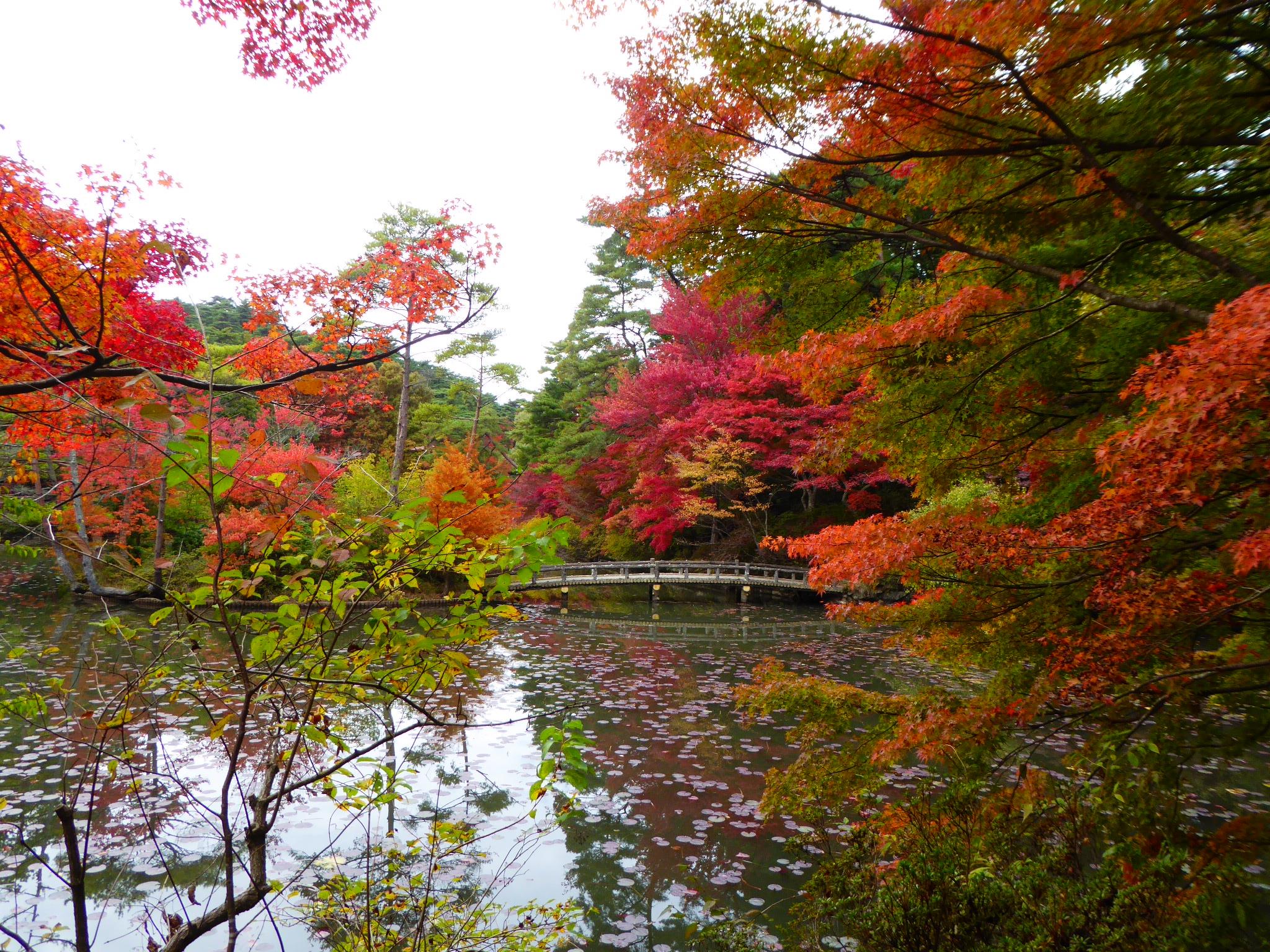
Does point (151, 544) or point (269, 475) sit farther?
point (151, 544)

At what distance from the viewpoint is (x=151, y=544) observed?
1666cm

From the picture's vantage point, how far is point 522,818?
4.48m

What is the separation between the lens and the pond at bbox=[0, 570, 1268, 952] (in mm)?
4004

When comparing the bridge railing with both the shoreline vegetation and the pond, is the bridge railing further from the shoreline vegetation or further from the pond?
the shoreline vegetation

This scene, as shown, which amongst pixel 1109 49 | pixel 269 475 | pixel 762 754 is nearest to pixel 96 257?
pixel 269 475

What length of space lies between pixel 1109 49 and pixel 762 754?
625cm

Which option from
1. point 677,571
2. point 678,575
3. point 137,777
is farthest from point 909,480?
point 677,571

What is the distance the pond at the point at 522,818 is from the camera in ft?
13.1

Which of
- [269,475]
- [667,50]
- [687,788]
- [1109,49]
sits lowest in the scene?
[687,788]

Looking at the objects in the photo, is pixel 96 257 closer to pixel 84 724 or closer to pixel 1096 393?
pixel 84 724

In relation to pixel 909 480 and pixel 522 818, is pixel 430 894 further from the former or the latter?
pixel 909 480

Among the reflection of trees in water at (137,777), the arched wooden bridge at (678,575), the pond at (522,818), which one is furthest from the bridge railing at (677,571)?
the reflection of trees in water at (137,777)

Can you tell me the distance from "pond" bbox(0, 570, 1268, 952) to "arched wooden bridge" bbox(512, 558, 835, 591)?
773 cm

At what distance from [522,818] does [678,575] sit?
14.4 m
